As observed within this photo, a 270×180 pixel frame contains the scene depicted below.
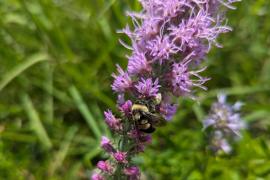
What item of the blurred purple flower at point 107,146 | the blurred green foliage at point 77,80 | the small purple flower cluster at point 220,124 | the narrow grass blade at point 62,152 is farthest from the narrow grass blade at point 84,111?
the blurred purple flower at point 107,146

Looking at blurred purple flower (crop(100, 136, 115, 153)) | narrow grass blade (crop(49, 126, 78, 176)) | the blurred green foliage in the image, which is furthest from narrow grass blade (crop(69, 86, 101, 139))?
blurred purple flower (crop(100, 136, 115, 153))

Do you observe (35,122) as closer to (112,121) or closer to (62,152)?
(62,152)

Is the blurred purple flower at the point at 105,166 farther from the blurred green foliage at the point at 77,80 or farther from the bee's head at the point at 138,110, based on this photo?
the blurred green foliage at the point at 77,80

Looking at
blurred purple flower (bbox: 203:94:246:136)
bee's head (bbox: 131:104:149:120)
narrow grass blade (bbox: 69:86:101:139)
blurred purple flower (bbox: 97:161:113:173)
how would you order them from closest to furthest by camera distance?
bee's head (bbox: 131:104:149:120)
blurred purple flower (bbox: 97:161:113:173)
blurred purple flower (bbox: 203:94:246:136)
narrow grass blade (bbox: 69:86:101:139)

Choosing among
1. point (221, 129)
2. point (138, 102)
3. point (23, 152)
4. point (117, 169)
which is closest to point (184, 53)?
point (138, 102)

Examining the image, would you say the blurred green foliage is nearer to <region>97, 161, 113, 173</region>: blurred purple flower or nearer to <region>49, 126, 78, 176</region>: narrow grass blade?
<region>49, 126, 78, 176</region>: narrow grass blade

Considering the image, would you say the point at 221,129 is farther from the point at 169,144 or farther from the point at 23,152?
the point at 23,152

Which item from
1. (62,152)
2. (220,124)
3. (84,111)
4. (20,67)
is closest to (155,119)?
(220,124)
